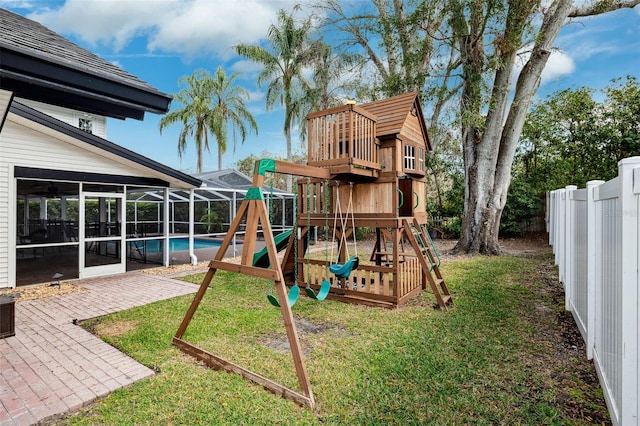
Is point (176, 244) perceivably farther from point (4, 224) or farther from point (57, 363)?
point (57, 363)

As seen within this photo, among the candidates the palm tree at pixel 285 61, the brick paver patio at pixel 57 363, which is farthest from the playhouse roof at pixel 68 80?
the palm tree at pixel 285 61

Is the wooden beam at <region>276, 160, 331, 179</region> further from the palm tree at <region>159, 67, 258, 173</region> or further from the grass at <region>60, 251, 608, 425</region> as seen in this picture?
the palm tree at <region>159, 67, 258, 173</region>

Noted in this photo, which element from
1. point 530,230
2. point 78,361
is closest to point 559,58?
point 530,230

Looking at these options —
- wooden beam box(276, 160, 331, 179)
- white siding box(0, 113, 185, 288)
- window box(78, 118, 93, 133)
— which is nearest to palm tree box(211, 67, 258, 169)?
window box(78, 118, 93, 133)

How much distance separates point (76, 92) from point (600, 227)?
4.21 meters

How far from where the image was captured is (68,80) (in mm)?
2045

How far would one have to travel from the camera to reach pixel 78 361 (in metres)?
3.65

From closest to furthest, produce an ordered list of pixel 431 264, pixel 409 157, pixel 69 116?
pixel 431 264 → pixel 409 157 → pixel 69 116

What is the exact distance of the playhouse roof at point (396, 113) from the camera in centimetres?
596

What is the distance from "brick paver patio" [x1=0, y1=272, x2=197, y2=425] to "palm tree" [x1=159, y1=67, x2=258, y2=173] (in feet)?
62.1

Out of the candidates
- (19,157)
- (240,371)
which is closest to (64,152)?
(19,157)

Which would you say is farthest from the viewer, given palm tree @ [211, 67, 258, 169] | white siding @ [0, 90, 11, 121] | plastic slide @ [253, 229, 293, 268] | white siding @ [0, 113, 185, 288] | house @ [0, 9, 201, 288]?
palm tree @ [211, 67, 258, 169]

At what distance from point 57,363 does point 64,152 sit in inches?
224

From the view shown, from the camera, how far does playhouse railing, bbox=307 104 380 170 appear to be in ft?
17.5
